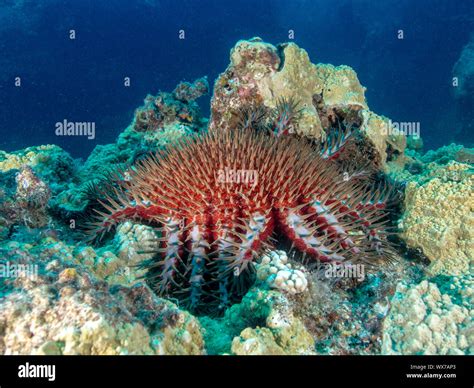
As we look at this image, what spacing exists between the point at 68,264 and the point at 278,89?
534 centimetres

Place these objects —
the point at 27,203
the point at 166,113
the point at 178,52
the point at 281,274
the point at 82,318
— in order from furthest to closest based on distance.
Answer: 1. the point at 178,52
2. the point at 166,113
3. the point at 27,203
4. the point at 281,274
5. the point at 82,318

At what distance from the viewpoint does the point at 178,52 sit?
6938 cm

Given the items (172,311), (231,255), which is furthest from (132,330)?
(231,255)

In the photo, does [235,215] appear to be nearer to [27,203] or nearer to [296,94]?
[27,203]

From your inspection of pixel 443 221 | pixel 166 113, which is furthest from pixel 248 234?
pixel 166 113

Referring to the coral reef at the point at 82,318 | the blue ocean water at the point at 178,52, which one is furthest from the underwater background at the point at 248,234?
the blue ocean water at the point at 178,52

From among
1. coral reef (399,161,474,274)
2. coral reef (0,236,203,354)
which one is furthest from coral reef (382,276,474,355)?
coral reef (0,236,203,354)

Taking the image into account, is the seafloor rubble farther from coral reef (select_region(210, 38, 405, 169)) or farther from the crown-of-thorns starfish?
the crown-of-thorns starfish

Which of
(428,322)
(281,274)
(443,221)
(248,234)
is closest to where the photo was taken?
(428,322)

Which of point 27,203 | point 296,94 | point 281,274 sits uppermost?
point 296,94

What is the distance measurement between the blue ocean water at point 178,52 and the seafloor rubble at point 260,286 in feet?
110

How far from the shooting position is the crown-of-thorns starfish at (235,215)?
3.83 meters

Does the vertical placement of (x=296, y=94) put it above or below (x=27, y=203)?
above

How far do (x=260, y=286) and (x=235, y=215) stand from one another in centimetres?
95
